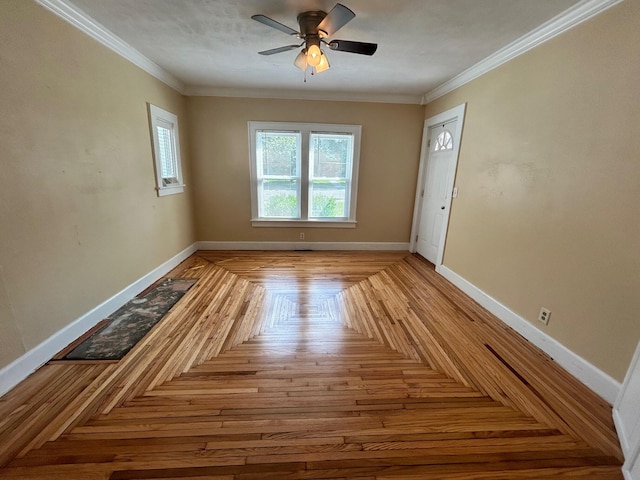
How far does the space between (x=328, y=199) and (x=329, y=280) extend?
1.69 m

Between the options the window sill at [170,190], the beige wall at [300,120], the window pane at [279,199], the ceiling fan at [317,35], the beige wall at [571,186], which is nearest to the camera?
the beige wall at [571,186]

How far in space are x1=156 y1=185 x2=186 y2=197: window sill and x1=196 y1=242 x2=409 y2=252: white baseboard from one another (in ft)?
3.64

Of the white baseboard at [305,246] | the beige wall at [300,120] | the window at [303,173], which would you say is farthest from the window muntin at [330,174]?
the white baseboard at [305,246]

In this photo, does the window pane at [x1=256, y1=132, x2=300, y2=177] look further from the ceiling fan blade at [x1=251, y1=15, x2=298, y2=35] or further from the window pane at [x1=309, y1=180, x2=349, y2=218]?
the ceiling fan blade at [x1=251, y1=15, x2=298, y2=35]

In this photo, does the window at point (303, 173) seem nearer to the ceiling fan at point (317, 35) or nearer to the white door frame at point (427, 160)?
the white door frame at point (427, 160)

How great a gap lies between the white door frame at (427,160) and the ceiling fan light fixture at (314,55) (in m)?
2.10

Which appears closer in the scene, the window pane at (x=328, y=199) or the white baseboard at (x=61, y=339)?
the white baseboard at (x=61, y=339)

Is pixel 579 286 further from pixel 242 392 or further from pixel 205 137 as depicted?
pixel 205 137

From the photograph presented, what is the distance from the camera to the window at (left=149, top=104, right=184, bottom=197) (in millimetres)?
3250

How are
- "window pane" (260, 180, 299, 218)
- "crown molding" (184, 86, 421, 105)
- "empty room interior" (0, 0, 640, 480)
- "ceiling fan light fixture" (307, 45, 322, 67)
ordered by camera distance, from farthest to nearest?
"window pane" (260, 180, 299, 218) → "crown molding" (184, 86, 421, 105) → "ceiling fan light fixture" (307, 45, 322, 67) → "empty room interior" (0, 0, 640, 480)

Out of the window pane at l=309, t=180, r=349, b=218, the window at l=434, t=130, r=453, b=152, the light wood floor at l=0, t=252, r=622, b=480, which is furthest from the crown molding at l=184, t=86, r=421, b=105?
the light wood floor at l=0, t=252, r=622, b=480

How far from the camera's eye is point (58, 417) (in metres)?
1.46

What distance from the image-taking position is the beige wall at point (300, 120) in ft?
13.6

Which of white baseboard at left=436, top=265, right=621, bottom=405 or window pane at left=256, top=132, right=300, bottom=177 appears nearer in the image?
white baseboard at left=436, top=265, right=621, bottom=405
